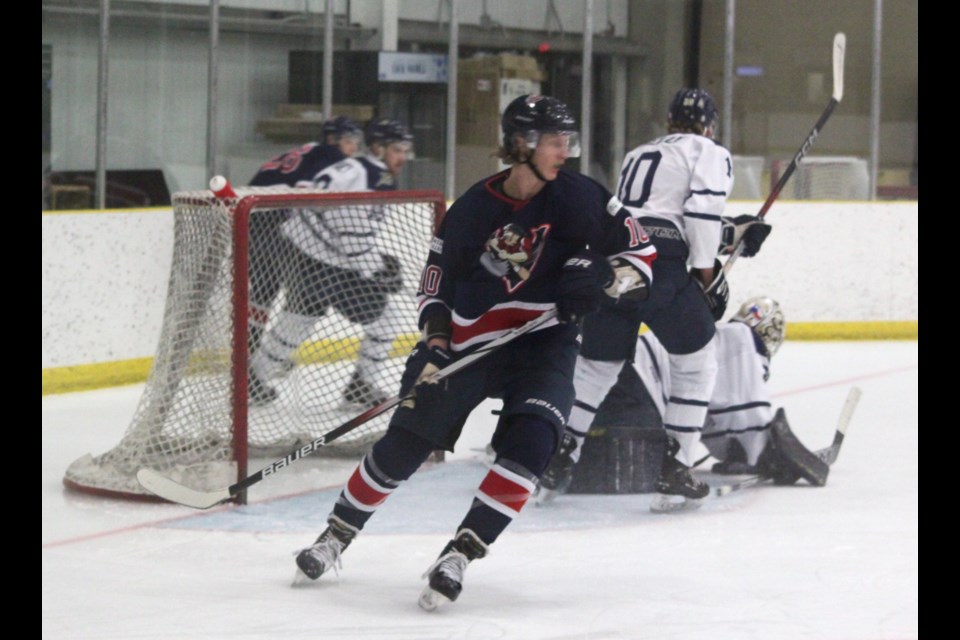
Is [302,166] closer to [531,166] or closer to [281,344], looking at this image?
[281,344]

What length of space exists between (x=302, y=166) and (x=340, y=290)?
0.63 m

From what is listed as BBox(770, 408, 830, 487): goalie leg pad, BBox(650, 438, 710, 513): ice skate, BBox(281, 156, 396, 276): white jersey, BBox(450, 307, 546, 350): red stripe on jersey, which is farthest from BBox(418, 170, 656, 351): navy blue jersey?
BBox(281, 156, 396, 276): white jersey

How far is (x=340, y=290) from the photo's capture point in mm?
4977

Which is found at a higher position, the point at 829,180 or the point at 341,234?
the point at 829,180

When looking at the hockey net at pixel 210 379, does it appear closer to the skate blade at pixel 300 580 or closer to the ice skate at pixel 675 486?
the skate blade at pixel 300 580

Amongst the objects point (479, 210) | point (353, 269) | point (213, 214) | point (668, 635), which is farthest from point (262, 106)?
point (668, 635)

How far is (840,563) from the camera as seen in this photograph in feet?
11.5

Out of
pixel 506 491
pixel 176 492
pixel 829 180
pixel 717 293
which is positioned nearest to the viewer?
pixel 506 491

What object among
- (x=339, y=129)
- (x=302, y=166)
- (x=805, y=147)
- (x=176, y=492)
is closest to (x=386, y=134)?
(x=339, y=129)

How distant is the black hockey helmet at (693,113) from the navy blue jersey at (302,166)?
63.3 inches

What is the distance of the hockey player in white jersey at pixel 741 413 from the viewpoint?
435cm

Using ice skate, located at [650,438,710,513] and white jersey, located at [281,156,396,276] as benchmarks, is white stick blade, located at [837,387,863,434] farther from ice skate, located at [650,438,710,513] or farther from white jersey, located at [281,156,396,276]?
white jersey, located at [281,156,396,276]

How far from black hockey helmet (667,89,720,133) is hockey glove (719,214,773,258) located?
0.30m

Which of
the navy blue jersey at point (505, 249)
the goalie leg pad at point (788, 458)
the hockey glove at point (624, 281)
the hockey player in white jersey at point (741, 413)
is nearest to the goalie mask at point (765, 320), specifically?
the hockey player in white jersey at point (741, 413)
